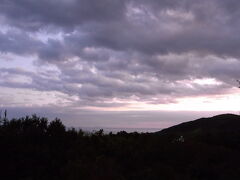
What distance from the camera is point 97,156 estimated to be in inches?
704

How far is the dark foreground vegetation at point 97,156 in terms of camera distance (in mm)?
14773

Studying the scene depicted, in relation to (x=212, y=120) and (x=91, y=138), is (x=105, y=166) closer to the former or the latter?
(x=91, y=138)

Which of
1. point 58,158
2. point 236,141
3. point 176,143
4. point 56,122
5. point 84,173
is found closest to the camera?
point 84,173

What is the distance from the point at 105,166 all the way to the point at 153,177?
6.28 feet

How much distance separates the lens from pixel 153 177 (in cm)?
1464

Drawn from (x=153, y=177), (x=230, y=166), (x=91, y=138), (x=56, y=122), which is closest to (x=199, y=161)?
(x=230, y=166)

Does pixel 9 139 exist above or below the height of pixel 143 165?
above

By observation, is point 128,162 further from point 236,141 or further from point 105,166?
point 236,141

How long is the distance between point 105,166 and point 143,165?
2.97 metres

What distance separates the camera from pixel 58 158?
16.5 m

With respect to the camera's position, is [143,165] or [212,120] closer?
A: [143,165]

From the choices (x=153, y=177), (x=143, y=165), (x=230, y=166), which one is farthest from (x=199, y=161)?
(x=153, y=177)

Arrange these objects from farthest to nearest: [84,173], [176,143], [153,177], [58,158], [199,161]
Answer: [176,143] < [199,161] < [58,158] < [153,177] < [84,173]

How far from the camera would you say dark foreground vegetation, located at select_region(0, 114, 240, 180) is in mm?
14773
